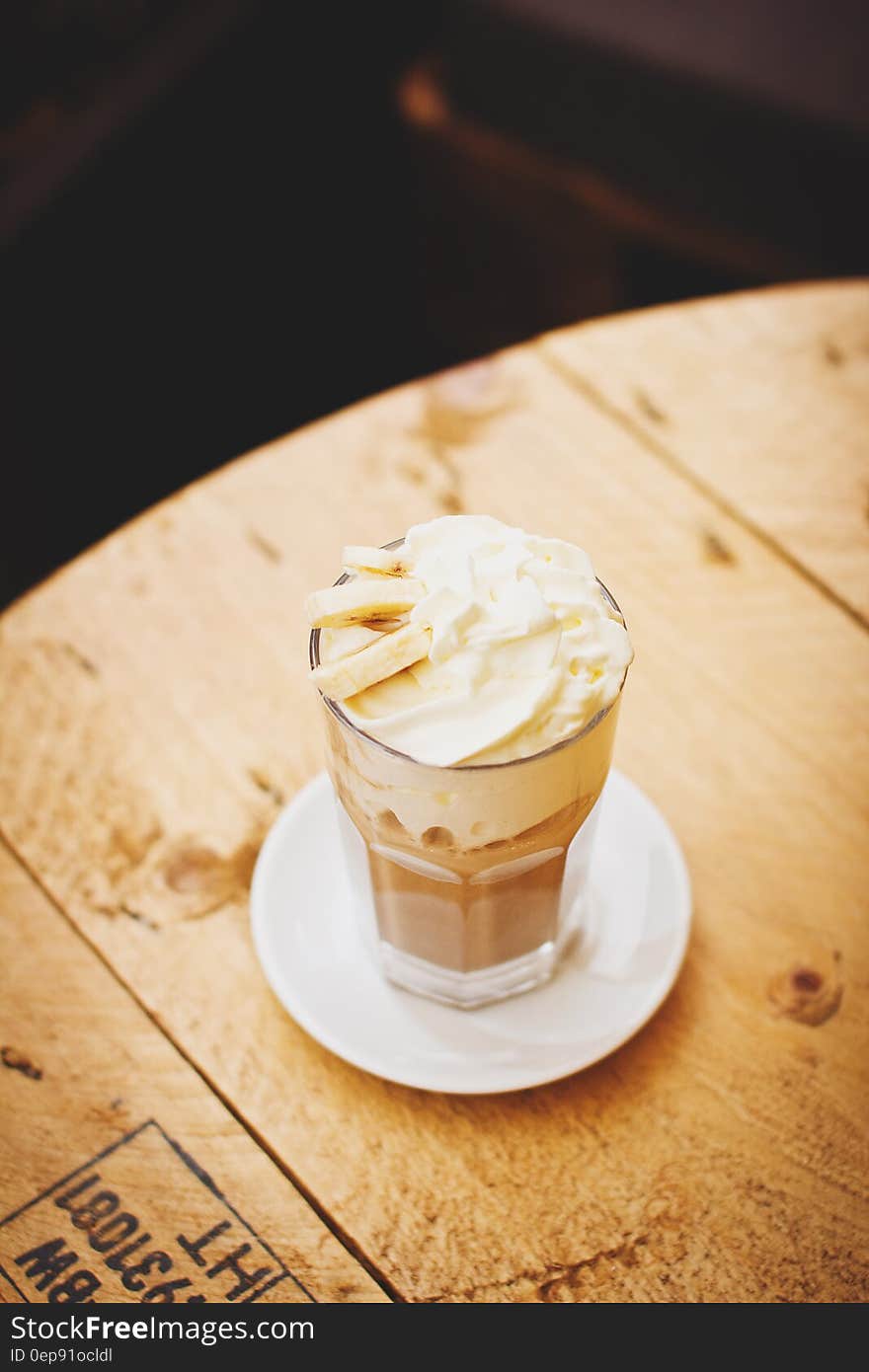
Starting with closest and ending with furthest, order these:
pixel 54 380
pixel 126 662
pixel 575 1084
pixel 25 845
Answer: pixel 575 1084
pixel 25 845
pixel 126 662
pixel 54 380

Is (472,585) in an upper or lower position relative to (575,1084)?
upper

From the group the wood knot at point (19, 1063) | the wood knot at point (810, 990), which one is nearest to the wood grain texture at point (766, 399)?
the wood knot at point (810, 990)

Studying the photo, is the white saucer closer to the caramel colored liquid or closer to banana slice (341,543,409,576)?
the caramel colored liquid

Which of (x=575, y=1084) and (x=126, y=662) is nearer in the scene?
(x=575, y=1084)

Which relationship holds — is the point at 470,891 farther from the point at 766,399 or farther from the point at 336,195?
the point at 336,195

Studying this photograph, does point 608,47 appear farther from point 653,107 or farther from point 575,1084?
point 575,1084

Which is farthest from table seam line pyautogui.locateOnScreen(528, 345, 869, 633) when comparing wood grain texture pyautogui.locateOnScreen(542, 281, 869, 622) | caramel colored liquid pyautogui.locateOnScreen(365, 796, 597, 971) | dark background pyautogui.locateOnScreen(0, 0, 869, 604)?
dark background pyautogui.locateOnScreen(0, 0, 869, 604)
